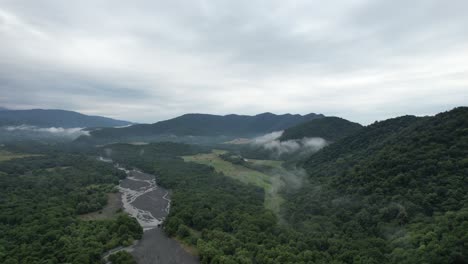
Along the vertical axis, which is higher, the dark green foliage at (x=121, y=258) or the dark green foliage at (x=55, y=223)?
the dark green foliage at (x=55, y=223)

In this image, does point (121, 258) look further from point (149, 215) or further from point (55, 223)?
point (149, 215)

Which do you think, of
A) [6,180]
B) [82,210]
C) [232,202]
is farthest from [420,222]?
[6,180]

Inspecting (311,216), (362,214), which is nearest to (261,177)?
(311,216)

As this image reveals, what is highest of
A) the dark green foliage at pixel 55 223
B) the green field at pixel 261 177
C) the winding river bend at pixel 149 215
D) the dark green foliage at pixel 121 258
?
the green field at pixel 261 177

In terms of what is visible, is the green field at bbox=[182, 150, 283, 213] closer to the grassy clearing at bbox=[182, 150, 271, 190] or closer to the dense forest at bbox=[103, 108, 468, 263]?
the grassy clearing at bbox=[182, 150, 271, 190]

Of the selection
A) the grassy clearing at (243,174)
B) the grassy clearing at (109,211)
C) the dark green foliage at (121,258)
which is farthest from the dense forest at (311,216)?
the grassy clearing at (243,174)

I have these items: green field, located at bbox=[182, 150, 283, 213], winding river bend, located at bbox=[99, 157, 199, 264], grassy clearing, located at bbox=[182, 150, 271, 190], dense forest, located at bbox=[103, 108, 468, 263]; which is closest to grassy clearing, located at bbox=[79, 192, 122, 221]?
winding river bend, located at bbox=[99, 157, 199, 264]

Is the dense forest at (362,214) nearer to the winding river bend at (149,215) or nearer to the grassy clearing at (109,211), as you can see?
the winding river bend at (149,215)
